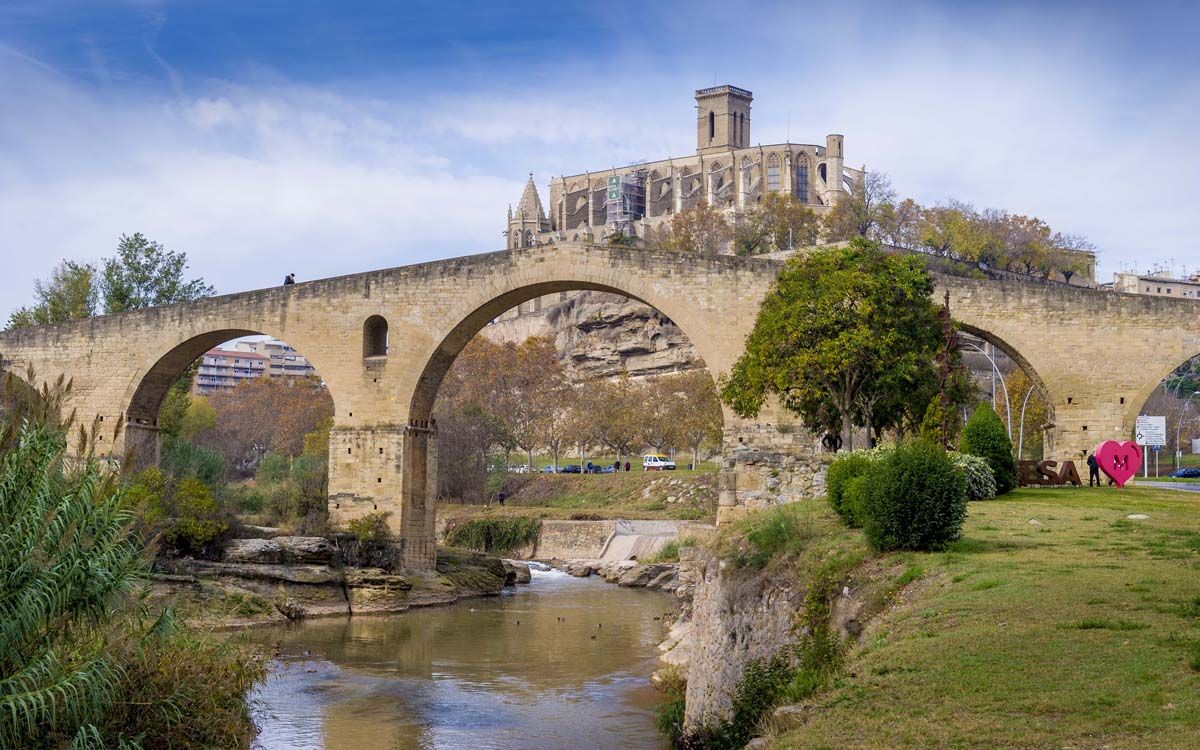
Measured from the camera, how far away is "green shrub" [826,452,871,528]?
11.1 meters

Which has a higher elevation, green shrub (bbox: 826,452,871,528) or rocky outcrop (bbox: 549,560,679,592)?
green shrub (bbox: 826,452,871,528)

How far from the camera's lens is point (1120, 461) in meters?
17.6

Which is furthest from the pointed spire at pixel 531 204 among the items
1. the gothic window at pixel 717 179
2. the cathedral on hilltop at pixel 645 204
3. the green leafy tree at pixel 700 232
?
the green leafy tree at pixel 700 232

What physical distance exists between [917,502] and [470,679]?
312 inches

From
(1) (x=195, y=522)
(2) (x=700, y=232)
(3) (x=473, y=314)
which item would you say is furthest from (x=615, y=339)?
(1) (x=195, y=522)

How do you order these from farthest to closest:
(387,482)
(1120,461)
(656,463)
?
(656,463), (387,482), (1120,461)

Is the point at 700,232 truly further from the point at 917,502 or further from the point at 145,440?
the point at 917,502

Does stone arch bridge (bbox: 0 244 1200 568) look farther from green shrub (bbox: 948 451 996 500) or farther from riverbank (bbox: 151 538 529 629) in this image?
green shrub (bbox: 948 451 996 500)

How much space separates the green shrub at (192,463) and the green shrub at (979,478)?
590 inches

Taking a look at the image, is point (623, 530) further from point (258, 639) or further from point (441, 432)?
point (258, 639)

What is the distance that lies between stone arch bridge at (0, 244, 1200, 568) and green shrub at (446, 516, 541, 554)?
26.4 ft

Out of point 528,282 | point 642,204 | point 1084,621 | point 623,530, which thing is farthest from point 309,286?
point 642,204

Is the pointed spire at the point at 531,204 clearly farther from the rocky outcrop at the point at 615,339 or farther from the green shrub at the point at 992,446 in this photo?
the green shrub at the point at 992,446

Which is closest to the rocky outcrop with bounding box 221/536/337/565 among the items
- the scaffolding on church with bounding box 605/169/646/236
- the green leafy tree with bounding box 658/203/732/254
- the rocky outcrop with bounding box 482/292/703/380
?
the green leafy tree with bounding box 658/203/732/254
